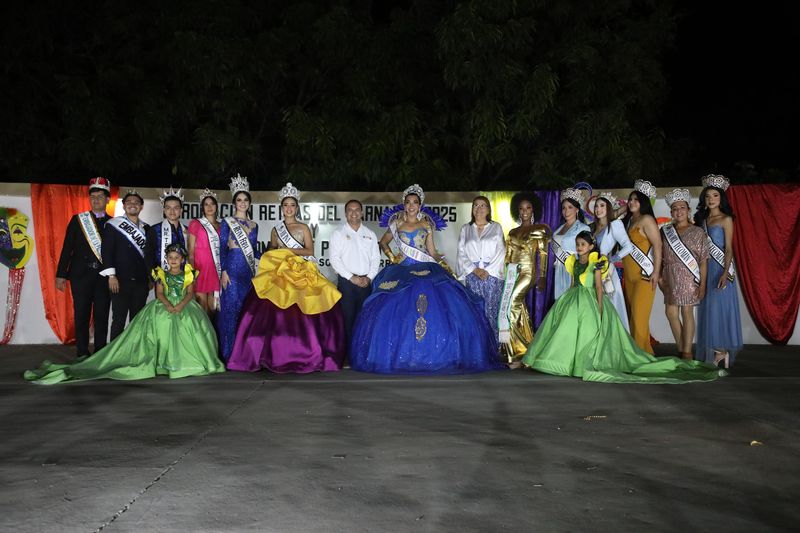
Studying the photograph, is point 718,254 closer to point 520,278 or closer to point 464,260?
point 520,278

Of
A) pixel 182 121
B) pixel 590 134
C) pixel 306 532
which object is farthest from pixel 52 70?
pixel 306 532

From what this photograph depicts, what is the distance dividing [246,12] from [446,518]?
907 centimetres

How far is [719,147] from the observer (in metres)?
17.5

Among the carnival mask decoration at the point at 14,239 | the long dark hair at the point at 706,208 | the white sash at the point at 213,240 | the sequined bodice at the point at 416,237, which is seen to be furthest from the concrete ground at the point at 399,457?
the carnival mask decoration at the point at 14,239

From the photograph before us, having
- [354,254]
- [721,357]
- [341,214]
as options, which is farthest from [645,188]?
[341,214]

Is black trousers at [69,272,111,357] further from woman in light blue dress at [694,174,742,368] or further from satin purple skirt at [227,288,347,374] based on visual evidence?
woman in light blue dress at [694,174,742,368]

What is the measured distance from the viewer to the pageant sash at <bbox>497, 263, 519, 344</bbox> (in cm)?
803

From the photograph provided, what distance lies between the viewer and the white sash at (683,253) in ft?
26.0

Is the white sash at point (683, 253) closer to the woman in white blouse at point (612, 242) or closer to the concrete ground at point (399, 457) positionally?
the woman in white blouse at point (612, 242)

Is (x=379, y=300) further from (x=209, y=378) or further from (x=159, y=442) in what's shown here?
(x=159, y=442)

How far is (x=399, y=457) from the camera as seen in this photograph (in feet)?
14.1

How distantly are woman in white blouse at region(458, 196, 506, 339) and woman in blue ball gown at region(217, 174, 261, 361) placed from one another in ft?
7.16

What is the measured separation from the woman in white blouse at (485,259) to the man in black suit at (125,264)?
3236mm

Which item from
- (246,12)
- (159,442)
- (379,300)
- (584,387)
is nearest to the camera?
(159,442)
